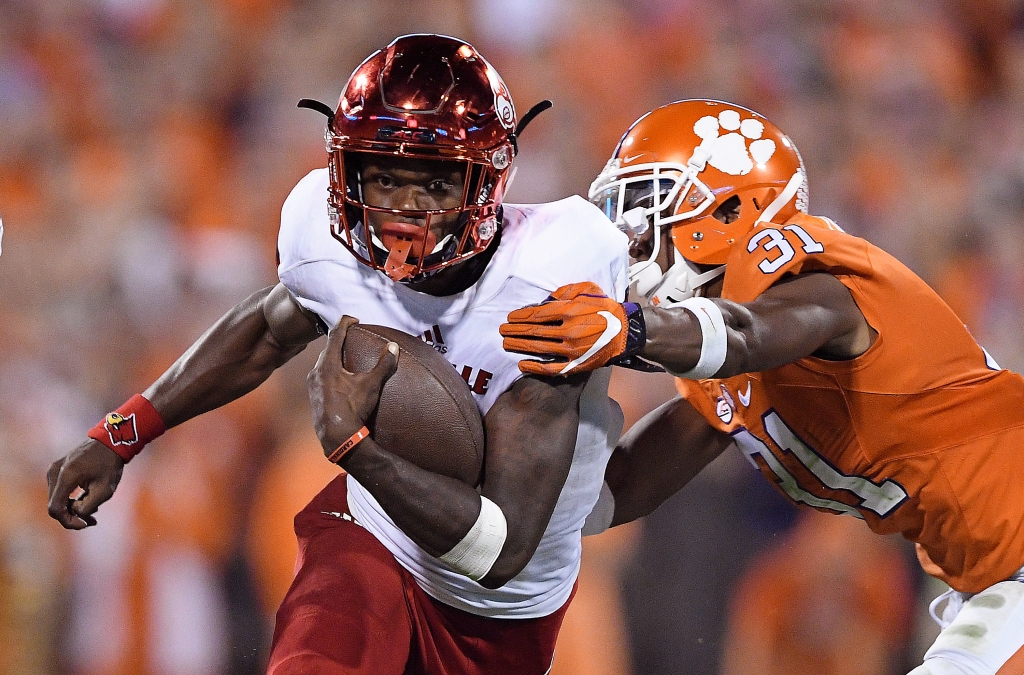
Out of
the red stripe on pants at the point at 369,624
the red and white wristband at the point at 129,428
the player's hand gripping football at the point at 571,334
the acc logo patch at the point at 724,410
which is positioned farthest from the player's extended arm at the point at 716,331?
the red and white wristband at the point at 129,428

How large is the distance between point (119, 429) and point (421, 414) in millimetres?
699

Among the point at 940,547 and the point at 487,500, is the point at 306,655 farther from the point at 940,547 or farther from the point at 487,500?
the point at 940,547

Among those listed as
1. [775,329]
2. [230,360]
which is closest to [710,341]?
[775,329]

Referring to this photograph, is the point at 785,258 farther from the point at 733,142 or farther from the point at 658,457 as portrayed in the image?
the point at 658,457

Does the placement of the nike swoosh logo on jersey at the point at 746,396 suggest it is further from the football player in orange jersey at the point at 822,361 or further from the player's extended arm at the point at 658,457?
the player's extended arm at the point at 658,457

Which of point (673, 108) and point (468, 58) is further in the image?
point (673, 108)

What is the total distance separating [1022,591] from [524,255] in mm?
1124

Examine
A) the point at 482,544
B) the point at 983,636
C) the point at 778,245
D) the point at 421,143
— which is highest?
the point at 421,143

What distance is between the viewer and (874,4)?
3.28m

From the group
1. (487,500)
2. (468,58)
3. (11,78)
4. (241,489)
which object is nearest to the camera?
(487,500)

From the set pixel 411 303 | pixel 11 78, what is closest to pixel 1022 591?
pixel 411 303

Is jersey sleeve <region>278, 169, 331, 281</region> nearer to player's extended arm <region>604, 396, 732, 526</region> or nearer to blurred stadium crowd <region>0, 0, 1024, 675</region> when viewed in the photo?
player's extended arm <region>604, 396, 732, 526</region>

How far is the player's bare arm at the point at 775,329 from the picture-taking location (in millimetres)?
1376

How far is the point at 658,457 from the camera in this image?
2096mm
